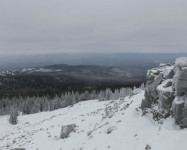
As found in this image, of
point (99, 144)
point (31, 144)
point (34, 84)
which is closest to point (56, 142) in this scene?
point (31, 144)

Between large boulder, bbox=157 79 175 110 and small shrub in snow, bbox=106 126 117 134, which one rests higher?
large boulder, bbox=157 79 175 110

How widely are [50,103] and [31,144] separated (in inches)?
2837

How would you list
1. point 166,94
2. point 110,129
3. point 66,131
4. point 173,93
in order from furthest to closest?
point 66,131, point 110,129, point 166,94, point 173,93

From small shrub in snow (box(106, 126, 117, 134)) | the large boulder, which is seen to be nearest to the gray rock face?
small shrub in snow (box(106, 126, 117, 134))

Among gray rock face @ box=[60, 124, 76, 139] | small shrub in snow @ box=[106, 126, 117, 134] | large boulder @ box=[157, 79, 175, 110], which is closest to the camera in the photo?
large boulder @ box=[157, 79, 175, 110]

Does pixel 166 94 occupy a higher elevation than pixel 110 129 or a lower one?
higher

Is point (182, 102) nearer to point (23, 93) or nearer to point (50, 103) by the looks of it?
point (50, 103)

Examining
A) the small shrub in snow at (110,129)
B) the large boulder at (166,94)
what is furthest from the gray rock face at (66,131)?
the large boulder at (166,94)

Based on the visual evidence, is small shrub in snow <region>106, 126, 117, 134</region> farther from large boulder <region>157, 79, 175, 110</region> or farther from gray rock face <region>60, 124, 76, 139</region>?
gray rock face <region>60, 124, 76, 139</region>

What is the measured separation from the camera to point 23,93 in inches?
5276

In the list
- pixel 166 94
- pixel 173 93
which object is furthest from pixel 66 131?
pixel 173 93

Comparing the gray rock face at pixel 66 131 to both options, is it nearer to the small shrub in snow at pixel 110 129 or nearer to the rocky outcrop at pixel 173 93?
the small shrub in snow at pixel 110 129

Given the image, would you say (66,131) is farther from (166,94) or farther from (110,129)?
(166,94)

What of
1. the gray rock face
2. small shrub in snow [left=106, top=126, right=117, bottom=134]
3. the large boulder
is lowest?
the gray rock face
